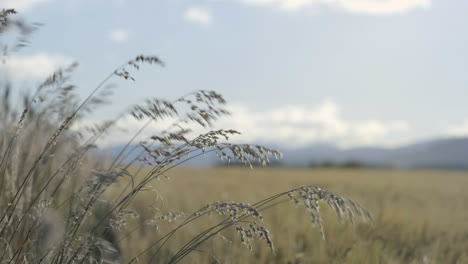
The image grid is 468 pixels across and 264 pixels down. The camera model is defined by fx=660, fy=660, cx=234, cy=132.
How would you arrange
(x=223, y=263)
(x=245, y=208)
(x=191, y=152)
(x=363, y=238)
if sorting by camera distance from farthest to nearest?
(x=363, y=238)
(x=223, y=263)
(x=191, y=152)
(x=245, y=208)

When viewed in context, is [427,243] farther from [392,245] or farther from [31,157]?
[31,157]

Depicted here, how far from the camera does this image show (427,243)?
4.28 meters

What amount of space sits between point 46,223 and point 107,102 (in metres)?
0.69

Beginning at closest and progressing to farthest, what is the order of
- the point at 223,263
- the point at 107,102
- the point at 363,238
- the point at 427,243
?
1. the point at 107,102
2. the point at 223,263
3. the point at 363,238
4. the point at 427,243

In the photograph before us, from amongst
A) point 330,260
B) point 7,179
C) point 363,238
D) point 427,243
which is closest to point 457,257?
point 427,243

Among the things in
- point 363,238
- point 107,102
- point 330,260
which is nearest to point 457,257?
point 363,238

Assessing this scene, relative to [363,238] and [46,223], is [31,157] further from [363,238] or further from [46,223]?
[363,238]

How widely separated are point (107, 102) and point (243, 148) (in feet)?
3.28

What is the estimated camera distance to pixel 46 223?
2.29 meters

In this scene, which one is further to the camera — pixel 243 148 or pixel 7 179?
pixel 7 179

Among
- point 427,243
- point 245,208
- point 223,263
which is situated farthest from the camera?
point 427,243

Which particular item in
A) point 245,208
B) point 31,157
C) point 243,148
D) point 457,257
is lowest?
point 457,257

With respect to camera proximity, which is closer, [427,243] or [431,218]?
[427,243]

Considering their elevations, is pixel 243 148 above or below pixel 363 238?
above
